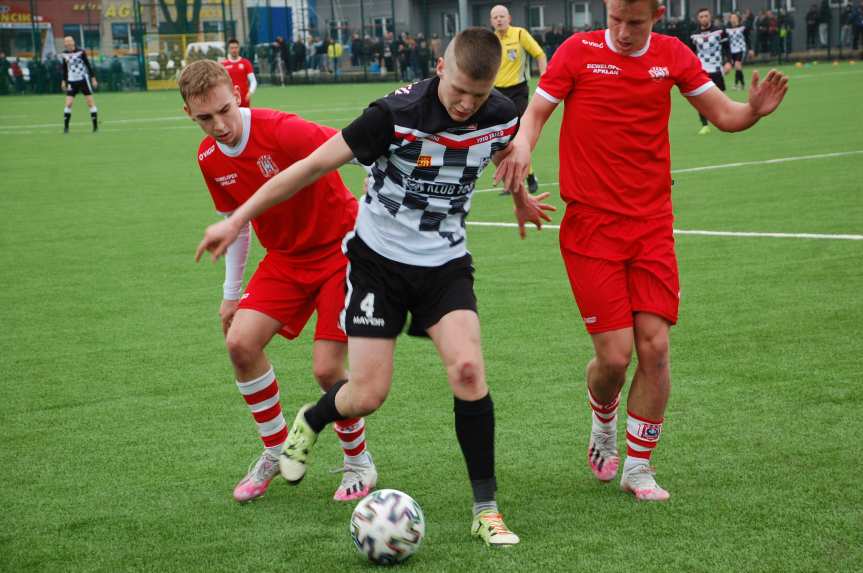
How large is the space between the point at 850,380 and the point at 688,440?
127 cm

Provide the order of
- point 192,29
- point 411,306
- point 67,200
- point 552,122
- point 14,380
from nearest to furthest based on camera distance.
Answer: point 411,306 < point 14,380 < point 67,200 < point 552,122 < point 192,29

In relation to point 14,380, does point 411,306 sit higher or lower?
higher

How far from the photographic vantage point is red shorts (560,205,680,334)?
4.62m

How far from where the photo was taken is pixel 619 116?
4762 mm

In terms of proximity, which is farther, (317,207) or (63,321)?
(63,321)

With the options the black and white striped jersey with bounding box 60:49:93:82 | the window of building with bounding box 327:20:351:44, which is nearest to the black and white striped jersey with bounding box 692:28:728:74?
the black and white striped jersey with bounding box 60:49:93:82

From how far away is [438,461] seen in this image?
512 centimetres

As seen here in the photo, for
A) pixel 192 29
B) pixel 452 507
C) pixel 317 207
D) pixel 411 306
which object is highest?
pixel 192 29

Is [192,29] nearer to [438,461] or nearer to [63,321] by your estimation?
[63,321]

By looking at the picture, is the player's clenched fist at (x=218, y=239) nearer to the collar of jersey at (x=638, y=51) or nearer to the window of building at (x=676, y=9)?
the collar of jersey at (x=638, y=51)

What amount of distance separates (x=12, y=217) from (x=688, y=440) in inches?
428

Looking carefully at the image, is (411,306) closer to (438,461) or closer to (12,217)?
(438,461)

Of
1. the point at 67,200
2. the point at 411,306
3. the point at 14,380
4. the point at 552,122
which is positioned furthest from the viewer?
the point at 552,122

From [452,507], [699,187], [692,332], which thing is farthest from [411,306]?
[699,187]
